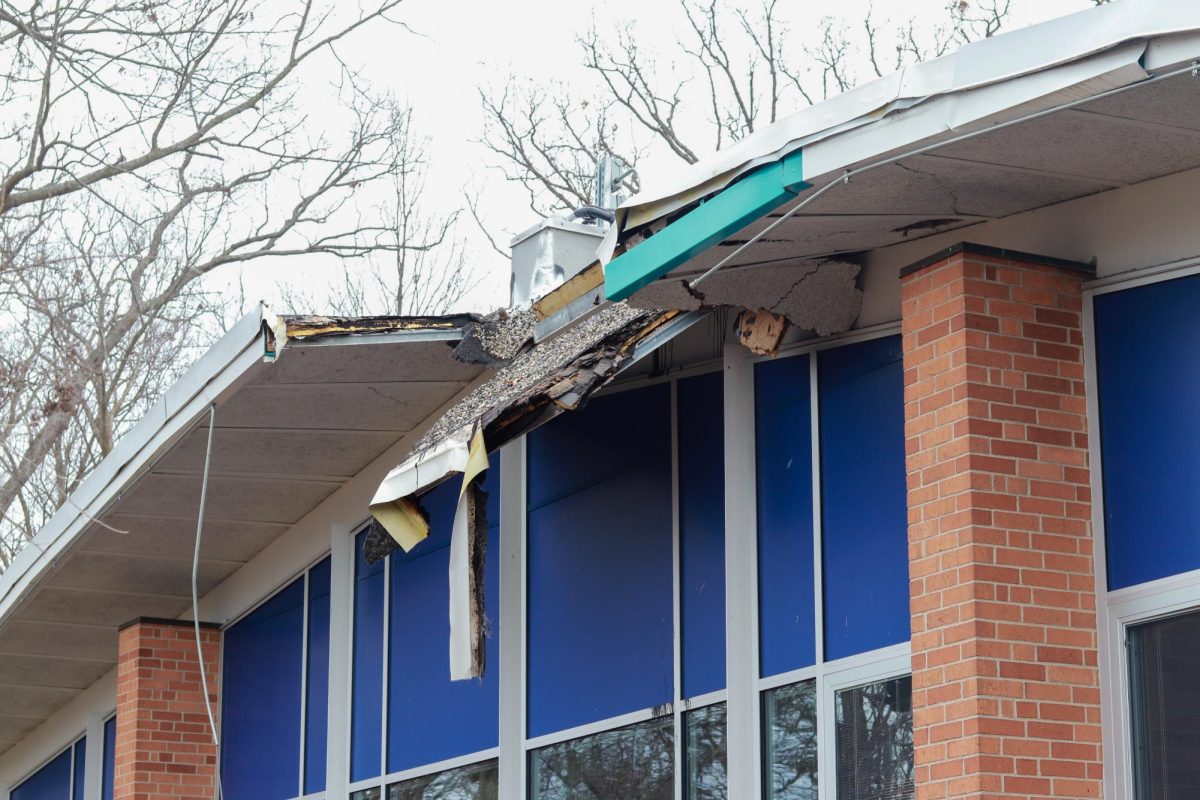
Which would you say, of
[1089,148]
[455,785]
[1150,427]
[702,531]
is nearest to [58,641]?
[455,785]

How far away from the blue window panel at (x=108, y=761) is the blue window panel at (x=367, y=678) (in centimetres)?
427

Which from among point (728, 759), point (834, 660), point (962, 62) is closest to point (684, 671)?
point (728, 759)

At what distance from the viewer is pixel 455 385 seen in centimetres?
1091


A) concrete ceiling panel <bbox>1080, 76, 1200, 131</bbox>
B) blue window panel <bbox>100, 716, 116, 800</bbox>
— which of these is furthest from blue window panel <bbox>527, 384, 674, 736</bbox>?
blue window panel <bbox>100, 716, 116, 800</bbox>

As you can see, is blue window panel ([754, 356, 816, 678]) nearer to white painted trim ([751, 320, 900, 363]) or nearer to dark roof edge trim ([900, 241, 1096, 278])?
white painted trim ([751, 320, 900, 363])

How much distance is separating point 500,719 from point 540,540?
104 centimetres

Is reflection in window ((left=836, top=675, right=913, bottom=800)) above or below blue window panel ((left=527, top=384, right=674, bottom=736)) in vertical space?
below

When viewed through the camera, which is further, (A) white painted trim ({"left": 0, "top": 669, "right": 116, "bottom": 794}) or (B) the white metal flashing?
(A) white painted trim ({"left": 0, "top": 669, "right": 116, "bottom": 794})

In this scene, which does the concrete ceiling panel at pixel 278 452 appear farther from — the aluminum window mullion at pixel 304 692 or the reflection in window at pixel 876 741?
the reflection in window at pixel 876 741

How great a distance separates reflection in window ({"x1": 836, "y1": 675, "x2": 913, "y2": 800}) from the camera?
24.3 ft

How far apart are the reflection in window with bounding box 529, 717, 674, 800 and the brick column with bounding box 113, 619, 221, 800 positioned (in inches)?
190

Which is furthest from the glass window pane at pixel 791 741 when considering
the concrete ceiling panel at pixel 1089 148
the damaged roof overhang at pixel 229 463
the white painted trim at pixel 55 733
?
the white painted trim at pixel 55 733

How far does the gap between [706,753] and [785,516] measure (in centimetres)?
124

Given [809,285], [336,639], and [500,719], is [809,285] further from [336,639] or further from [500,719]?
[336,639]
